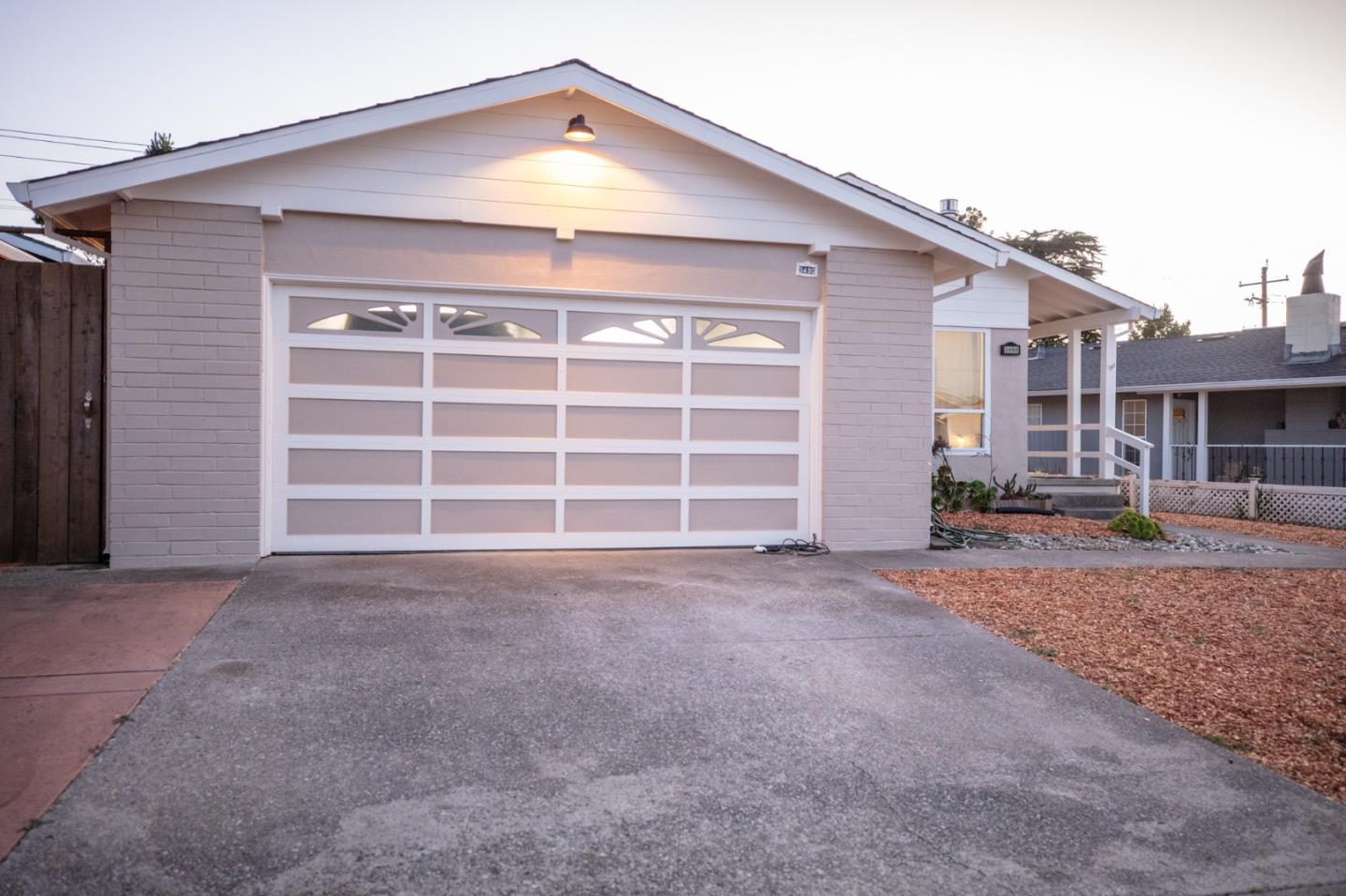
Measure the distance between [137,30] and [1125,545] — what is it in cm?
1626

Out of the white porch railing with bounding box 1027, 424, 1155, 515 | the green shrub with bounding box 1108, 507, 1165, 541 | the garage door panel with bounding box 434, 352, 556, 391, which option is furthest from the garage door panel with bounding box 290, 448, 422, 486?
the white porch railing with bounding box 1027, 424, 1155, 515

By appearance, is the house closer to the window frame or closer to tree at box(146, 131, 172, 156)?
the window frame

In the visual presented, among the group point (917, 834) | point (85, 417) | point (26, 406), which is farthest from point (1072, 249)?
point (917, 834)

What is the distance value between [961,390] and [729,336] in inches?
208

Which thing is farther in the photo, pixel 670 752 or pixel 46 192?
pixel 46 192

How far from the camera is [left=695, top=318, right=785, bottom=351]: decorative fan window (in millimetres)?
7459

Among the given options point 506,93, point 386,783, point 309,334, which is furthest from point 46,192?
point 386,783

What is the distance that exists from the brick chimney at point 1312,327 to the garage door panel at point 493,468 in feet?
57.5

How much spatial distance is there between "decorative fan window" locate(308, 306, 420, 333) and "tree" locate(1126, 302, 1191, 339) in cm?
4798

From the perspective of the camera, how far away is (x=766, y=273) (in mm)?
7453

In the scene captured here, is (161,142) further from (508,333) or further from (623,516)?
(623,516)

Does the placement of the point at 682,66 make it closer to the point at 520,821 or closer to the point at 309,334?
the point at 309,334

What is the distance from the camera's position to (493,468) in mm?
7008

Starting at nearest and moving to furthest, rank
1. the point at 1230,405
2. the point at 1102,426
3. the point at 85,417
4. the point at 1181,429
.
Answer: the point at 85,417 → the point at 1102,426 → the point at 1230,405 → the point at 1181,429
